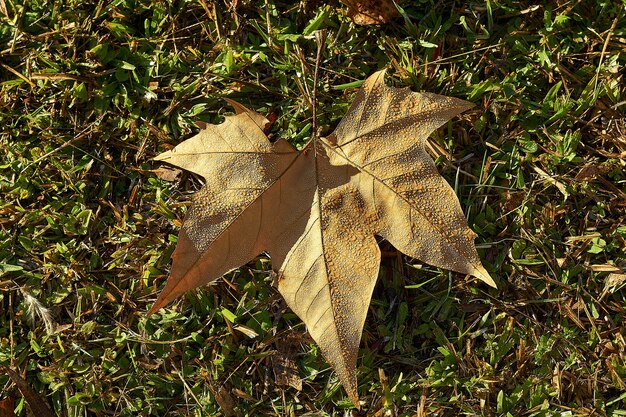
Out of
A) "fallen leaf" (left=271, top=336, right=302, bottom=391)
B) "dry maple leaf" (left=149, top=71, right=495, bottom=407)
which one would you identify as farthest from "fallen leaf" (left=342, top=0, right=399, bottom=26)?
"fallen leaf" (left=271, top=336, right=302, bottom=391)

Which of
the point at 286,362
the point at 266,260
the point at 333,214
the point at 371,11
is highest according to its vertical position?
the point at 371,11

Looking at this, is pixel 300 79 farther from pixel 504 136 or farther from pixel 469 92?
pixel 504 136

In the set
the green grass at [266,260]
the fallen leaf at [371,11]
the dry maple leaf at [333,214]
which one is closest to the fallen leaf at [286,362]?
the green grass at [266,260]

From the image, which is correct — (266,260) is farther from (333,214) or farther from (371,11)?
(371,11)

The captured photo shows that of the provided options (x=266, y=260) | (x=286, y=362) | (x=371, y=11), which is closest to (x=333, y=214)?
(x=266, y=260)

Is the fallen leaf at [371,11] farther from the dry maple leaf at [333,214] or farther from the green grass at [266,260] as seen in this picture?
the dry maple leaf at [333,214]

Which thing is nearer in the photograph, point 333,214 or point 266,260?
point 333,214

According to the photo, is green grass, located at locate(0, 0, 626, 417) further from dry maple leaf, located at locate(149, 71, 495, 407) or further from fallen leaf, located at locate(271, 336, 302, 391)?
dry maple leaf, located at locate(149, 71, 495, 407)

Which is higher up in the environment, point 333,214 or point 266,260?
point 333,214
